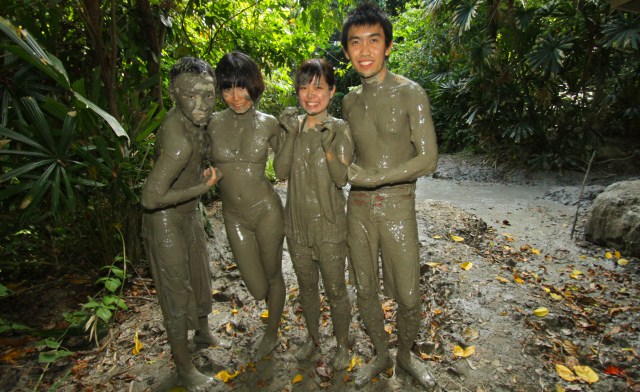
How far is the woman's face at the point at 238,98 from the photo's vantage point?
2129mm

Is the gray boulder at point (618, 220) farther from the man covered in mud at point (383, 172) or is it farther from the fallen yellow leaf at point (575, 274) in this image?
the man covered in mud at point (383, 172)

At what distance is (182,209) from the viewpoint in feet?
7.38

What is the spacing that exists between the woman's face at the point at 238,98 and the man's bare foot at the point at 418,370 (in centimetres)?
190

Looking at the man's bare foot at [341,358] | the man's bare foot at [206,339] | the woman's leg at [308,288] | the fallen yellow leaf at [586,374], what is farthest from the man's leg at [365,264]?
the fallen yellow leaf at [586,374]

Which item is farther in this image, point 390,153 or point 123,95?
point 123,95

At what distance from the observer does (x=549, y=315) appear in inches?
115

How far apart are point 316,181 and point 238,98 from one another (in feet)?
2.21

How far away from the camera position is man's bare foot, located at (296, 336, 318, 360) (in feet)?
8.64

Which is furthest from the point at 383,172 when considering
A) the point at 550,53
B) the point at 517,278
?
the point at 550,53

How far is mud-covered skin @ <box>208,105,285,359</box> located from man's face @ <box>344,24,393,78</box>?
25.2 inches

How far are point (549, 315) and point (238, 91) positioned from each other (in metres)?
2.94

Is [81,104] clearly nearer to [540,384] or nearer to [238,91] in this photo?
[238,91]

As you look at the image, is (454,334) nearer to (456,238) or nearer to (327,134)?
(327,134)

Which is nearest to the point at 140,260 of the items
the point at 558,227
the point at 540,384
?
the point at 540,384
